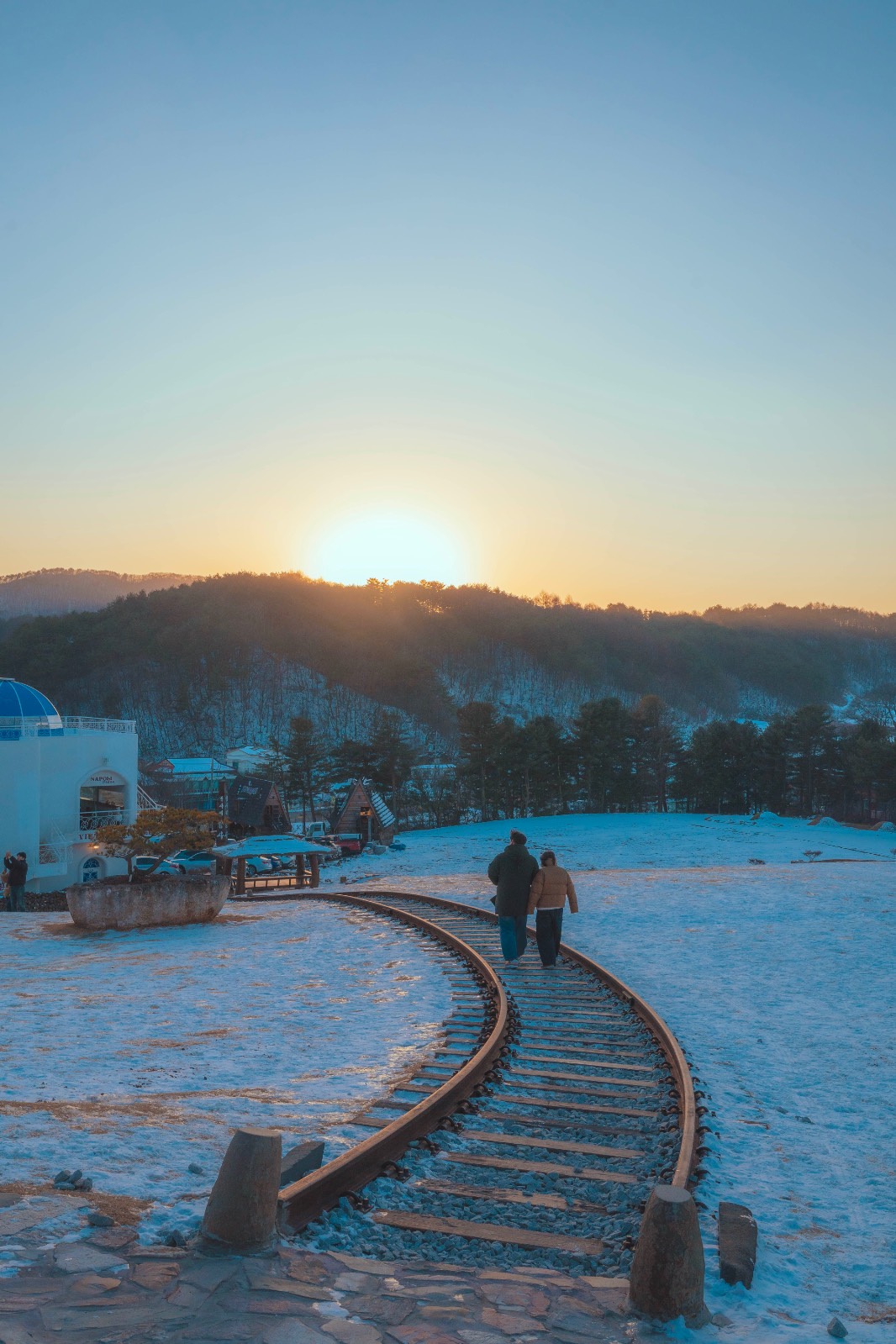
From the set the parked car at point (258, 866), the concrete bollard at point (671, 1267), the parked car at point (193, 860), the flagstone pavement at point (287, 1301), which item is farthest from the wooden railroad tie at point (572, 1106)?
the parked car at point (258, 866)

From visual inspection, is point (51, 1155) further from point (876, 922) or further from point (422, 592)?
point (422, 592)

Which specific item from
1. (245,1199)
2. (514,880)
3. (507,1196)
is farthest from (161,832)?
(245,1199)

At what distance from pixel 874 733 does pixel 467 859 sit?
25.6 m

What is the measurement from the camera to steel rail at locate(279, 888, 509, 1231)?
14.4 ft

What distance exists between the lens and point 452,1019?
9.15m

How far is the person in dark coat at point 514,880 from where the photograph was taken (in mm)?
11445

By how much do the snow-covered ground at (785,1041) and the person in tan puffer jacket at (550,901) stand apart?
1040 mm

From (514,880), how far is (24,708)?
79.9ft

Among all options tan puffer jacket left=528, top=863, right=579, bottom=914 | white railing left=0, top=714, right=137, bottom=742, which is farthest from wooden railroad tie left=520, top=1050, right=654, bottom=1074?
white railing left=0, top=714, right=137, bottom=742

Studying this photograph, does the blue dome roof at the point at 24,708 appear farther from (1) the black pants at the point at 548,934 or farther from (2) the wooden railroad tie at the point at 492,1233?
(2) the wooden railroad tie at the point at 492,1233

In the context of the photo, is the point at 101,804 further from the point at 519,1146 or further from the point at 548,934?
the point at 519,1146

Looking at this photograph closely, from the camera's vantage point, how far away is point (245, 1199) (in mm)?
4023

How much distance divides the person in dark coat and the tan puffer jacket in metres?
0.10

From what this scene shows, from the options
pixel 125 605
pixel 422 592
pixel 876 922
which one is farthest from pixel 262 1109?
pixel 422 592
